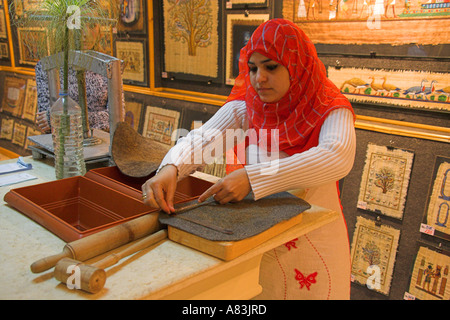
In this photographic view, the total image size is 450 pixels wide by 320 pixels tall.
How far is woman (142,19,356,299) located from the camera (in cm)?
121

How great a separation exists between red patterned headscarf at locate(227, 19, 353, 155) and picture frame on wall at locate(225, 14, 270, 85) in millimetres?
1665

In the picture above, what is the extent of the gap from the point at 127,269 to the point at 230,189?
38 centimetres

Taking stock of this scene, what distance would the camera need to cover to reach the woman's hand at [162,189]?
1.14 m

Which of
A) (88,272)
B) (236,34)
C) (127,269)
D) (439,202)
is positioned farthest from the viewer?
(236,34)

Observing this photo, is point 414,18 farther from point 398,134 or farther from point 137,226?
point 137,226

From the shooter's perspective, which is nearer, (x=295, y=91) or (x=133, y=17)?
(x=295, y=91)

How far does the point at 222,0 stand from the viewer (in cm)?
321

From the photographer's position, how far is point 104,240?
Result: 97cm

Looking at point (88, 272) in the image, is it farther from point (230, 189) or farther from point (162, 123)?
point (162, 123)

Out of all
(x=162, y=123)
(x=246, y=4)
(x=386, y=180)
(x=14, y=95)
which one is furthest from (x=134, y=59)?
(x=386, y=180)

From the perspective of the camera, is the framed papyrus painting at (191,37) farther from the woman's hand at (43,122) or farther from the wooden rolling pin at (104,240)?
the wooden rolling pin at (104,240)

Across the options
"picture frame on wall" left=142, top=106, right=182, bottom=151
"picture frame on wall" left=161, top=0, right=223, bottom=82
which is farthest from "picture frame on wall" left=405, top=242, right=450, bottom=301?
"picture frame on wall" left=142, top=106, right=182, bottom=151
